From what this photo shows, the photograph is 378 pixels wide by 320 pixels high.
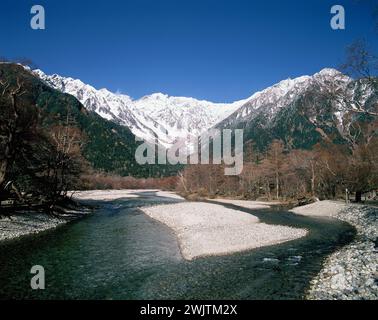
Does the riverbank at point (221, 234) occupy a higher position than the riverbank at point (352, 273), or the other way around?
the riverbank at point (352, 273)

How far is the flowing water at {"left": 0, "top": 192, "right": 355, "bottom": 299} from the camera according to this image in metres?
14.7

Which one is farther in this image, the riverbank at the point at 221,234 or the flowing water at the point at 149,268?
the riverbank at the point at 221,234

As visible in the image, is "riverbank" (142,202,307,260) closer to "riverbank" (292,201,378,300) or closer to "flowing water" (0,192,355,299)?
"flowing water" (0,192,355,299)

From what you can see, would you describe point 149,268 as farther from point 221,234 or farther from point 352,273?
point 352,273

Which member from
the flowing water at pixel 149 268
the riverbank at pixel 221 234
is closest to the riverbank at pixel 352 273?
the flowing water at pixel 149 268

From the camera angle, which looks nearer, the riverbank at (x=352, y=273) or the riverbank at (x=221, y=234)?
the riverbank at (x=352, y=273)

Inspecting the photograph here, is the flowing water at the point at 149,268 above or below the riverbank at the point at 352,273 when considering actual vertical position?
below

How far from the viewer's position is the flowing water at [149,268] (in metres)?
14.7

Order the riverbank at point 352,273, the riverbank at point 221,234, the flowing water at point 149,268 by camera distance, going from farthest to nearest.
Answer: the riverbank at point 221,234, the flowing water at point 149,268, the riverbank at point 352,273

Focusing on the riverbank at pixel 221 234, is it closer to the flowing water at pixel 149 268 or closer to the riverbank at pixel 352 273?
the flowing water at pixel 149 268

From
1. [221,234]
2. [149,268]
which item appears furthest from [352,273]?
[221,234]

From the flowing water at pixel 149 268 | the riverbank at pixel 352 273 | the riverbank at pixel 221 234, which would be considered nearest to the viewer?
the riverbank at pixel 352 273
